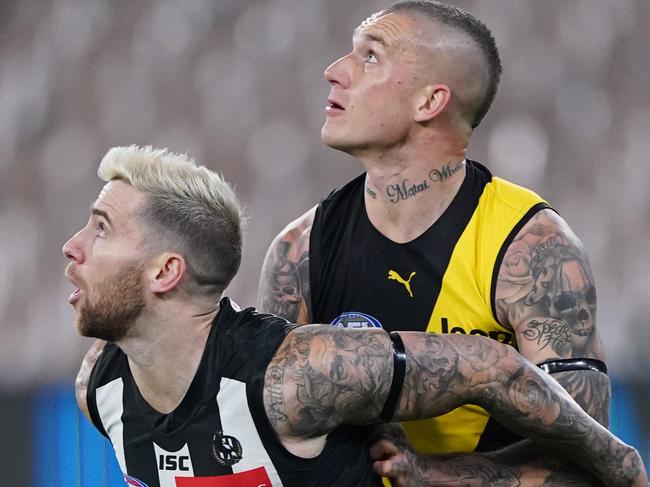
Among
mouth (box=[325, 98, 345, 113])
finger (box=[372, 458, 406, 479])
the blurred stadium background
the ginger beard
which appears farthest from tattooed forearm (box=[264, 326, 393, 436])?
the blurred stadium background

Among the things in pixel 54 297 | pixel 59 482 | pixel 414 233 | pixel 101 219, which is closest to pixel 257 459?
pixel 101 219

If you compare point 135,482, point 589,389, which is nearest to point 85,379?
point 135,482

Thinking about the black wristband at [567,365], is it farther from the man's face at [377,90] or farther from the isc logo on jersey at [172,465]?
the isc logo on jersey at [172,465]

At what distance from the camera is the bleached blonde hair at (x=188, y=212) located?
1967 mm

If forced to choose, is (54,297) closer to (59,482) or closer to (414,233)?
(59,482)

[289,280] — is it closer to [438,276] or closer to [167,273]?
[438,276]

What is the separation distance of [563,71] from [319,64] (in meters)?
0.83

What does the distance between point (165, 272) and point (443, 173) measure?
66 cm

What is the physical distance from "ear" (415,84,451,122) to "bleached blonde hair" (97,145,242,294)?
1.57ft

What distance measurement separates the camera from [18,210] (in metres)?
3.94

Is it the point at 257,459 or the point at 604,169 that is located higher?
the point at 604,169

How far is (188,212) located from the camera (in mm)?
1980

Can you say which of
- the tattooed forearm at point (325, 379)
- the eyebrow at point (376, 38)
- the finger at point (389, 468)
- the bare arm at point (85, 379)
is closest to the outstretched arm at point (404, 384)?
the tattooed forearm at point (325, 379)

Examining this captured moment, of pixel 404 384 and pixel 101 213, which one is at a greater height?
pixel 101 213
